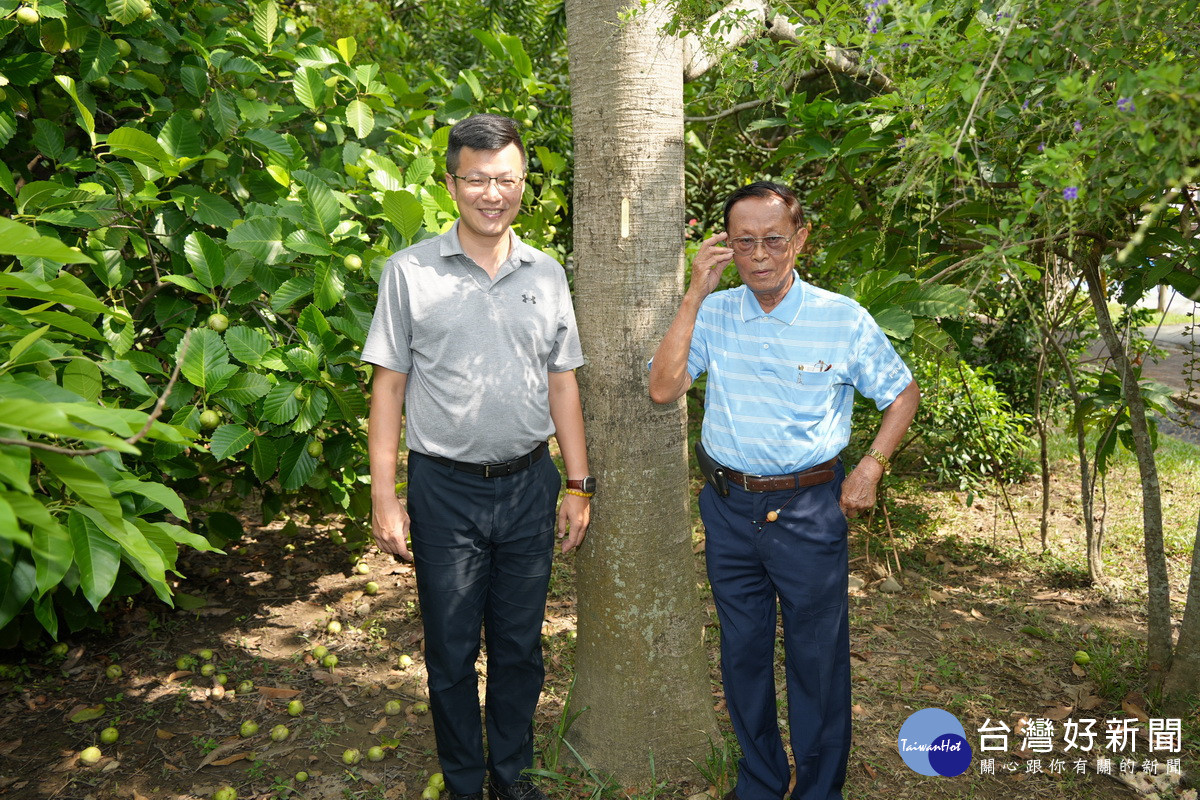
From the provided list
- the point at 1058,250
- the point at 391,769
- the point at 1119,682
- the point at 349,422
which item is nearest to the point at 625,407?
the point at 349,422

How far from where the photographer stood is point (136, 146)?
304 centimetres

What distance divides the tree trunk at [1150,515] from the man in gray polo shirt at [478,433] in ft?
7.49

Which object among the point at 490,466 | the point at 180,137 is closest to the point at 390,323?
the point at 490,466

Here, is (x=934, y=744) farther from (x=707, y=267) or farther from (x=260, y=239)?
(x=260, y=239)

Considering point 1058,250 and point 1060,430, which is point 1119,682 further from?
point 1060,430

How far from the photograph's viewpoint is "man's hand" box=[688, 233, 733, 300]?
2.52 metres

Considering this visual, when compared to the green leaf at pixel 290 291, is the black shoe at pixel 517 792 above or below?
below

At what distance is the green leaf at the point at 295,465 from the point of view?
3.42 meters

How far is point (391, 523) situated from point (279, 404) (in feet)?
2.42

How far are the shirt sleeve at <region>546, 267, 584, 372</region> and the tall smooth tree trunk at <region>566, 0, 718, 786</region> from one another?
0.13 meters

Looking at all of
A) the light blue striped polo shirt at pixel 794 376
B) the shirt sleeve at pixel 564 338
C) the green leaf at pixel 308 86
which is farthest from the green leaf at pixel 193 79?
the light blue striped polo shirt at pixel 794 376

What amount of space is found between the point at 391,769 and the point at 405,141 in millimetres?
2633

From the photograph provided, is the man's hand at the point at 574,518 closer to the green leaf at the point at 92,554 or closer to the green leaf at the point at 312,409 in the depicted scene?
the green leaf at the point at 312,409

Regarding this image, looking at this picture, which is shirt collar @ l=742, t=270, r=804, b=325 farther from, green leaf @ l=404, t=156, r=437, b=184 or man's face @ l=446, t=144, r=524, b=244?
green leaf @ l=404, t=156, r=437, b=184
